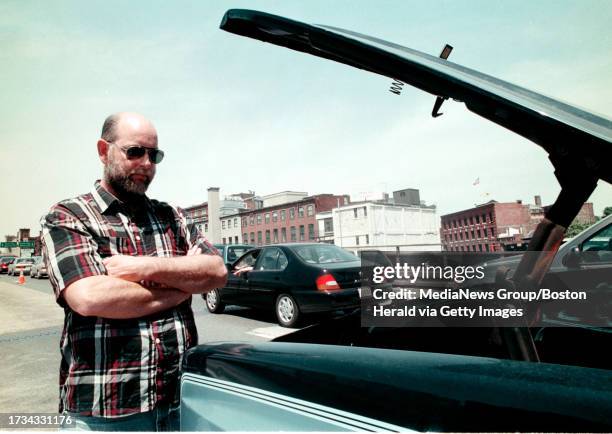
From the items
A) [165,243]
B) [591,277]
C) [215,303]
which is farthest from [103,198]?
[215,303]

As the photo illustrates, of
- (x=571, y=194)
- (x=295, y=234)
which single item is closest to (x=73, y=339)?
(x=571, y=194)

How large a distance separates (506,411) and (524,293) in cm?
54

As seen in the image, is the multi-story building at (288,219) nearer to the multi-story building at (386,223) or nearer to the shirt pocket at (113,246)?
the multi-story building at (386,223)

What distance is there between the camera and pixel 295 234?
225 feet

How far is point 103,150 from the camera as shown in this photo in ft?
5.95

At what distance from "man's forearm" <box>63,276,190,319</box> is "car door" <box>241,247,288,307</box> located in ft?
19.1

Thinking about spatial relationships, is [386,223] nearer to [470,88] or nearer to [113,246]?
[113,246]

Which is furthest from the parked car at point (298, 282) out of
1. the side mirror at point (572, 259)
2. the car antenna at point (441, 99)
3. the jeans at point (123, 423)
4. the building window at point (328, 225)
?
the building window at point (328, 225)

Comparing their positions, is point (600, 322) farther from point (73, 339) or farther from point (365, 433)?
point (73, 339)

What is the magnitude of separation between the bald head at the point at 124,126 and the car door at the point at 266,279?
228 inches

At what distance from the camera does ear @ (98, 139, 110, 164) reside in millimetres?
1806

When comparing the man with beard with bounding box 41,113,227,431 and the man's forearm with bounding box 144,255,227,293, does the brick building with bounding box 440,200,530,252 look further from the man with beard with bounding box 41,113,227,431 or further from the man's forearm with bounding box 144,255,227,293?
the man with beard with bounding box 41,113,227,431

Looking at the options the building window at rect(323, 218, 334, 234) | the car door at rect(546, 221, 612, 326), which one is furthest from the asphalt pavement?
the building window at rect(323, 218, 334, 234)

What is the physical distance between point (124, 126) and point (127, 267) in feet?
2.16
